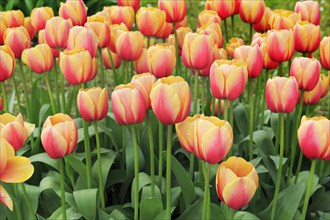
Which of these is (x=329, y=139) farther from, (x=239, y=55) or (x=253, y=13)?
(x=253, y=13)

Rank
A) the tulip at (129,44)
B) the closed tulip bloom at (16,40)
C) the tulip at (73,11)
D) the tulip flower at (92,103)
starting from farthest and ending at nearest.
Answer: the tulip at (73,11) < the closed tulip bloom at (16,40) < the tulip at (129,44) < the tulip flower at (92,103)

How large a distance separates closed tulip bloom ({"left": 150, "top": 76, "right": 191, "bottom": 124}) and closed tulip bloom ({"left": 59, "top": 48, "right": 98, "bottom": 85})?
0.32m

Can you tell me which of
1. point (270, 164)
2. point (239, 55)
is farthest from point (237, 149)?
point (239, 55)

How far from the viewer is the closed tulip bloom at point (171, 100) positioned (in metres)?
1.42

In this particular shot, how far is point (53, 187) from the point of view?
6.22 feet

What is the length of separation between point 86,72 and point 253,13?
866 mm

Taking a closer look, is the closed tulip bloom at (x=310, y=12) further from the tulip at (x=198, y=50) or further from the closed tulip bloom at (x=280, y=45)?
the tulip at (x=198, y=50)

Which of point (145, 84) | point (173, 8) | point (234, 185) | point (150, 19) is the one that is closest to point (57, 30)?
point (150, 19)

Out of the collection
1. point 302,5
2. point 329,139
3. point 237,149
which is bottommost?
point 237,149

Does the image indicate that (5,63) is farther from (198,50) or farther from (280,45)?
(280,45)

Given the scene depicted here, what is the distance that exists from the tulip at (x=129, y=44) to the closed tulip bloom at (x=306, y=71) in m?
0.50

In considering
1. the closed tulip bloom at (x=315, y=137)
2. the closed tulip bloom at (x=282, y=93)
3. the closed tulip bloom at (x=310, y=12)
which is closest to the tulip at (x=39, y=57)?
the closed tulip bloom at (x=282, y=93)

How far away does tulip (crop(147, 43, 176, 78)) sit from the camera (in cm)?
180

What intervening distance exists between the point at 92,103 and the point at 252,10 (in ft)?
3.16
